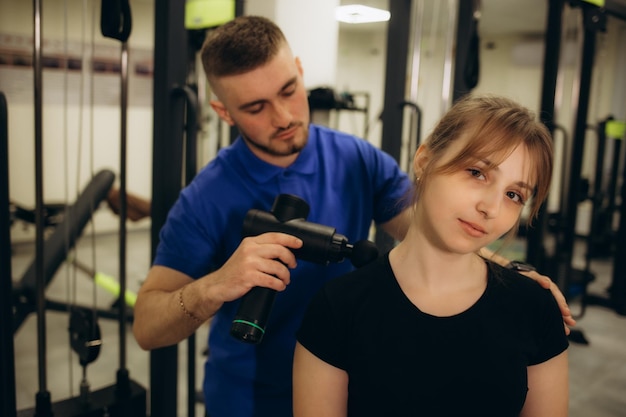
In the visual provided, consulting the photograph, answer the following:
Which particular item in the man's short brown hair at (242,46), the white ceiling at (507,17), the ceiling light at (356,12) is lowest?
the man's short brown hair at (242,46)

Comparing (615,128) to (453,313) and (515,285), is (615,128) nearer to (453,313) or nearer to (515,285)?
(515,285)

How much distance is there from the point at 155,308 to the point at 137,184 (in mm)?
5227

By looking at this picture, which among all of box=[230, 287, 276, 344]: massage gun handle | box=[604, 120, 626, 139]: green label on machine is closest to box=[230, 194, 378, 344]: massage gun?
box=[230, 287, 276, 344]: massage gun handle

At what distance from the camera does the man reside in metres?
1.21

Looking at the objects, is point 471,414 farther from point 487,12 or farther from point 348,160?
point 487,12

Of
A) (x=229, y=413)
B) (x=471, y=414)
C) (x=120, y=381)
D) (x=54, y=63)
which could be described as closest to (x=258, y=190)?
(x=229, y=413)

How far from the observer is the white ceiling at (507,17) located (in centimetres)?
589

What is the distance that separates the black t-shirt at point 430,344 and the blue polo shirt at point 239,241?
267mm

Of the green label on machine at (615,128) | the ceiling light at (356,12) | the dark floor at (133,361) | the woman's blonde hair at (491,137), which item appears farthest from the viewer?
Result: the green label on machine at (615,128)

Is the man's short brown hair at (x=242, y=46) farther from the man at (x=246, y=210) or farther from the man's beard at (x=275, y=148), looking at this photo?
the man's beard at (x=275, y=148)

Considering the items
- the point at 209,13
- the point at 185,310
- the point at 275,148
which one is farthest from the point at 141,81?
the point at 185,310

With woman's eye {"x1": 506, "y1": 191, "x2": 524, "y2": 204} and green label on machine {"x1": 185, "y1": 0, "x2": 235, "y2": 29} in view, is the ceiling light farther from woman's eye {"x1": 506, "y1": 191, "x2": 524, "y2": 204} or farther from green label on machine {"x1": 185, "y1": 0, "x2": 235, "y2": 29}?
woman's eye {"x1": 506, "y1": 191, "x2": 524, "y2": 204}

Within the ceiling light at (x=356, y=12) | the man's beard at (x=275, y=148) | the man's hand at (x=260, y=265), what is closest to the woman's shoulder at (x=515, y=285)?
the man's hand at (x=260, y=265)

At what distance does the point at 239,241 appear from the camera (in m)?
1.26
